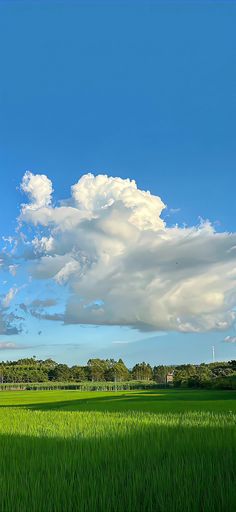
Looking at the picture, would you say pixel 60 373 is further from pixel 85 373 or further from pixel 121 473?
pixel 121 473

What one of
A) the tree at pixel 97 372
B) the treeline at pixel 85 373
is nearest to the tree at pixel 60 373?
the treeline at pixel 85 373

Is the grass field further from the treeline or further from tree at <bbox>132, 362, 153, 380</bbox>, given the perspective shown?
tree at <bbox>132, 362, 153, 380</bbox>

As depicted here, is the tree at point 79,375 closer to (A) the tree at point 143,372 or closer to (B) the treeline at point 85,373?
(B) the treeline at point 85,373

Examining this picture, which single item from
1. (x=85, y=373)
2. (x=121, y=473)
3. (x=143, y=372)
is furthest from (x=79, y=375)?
(x=121, y=473)

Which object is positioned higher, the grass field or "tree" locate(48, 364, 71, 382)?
"tree" locate(48, 364, 71, 382)

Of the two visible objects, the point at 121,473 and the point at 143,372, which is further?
the point at 143,372

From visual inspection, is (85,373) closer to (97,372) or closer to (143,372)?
(97,372)

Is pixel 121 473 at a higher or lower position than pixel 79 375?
lower

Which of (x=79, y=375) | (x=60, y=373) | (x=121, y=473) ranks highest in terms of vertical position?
(x=60, y=373)

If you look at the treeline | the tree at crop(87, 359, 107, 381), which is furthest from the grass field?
the tree at crop(87, 359, 107, 381)

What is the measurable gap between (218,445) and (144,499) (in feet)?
11.1

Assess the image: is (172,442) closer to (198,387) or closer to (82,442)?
(82,442)

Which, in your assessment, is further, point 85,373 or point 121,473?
point 85,373

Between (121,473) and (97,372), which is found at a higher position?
(97,372)
